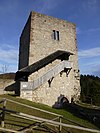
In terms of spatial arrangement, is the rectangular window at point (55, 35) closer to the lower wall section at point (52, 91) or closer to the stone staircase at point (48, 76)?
the stone staircase at point (48, 76)

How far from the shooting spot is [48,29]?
2680cm

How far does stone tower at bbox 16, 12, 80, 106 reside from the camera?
22.0 metres

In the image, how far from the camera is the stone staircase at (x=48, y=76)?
20.6 meters

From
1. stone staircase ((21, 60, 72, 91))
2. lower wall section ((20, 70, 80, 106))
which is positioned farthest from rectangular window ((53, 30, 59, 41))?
lower wall section ((20, 70, 80, 106))

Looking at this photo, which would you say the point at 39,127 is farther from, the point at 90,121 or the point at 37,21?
the point at 37,21

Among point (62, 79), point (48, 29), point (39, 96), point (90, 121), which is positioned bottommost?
point (90, 121)

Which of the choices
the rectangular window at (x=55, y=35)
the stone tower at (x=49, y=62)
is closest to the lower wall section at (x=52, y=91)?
the stone tower at (x=49, y=62)

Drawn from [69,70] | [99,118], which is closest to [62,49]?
[69,70]

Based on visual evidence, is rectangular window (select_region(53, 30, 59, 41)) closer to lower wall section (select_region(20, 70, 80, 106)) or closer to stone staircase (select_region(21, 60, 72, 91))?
stone staircase (select_region(21, 60, 72, 91))

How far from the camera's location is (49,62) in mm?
24328

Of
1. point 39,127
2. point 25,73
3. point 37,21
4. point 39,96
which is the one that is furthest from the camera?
point 37,21

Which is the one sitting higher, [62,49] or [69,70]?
[62,49]

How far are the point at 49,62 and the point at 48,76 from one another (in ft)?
8.63

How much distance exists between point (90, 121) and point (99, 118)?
1168 millimetres
